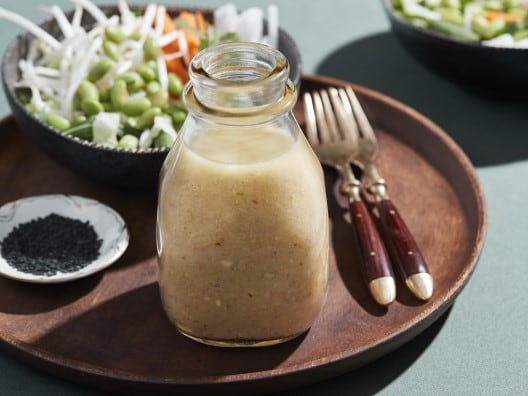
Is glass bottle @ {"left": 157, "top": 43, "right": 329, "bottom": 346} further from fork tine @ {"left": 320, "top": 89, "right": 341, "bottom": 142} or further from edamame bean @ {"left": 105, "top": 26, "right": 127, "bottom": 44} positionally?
edamame bean @ {"left": 105, "top": 26, "right": 127, "bottom": 44}

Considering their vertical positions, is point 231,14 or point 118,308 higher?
point 231,14

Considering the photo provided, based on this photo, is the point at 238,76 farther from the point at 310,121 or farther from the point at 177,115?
the point at 310,121

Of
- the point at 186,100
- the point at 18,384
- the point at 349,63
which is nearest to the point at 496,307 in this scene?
the point at 186,100

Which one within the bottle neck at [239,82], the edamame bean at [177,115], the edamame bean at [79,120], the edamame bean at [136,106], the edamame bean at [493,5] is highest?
Result: the bottle neck at [239,82]

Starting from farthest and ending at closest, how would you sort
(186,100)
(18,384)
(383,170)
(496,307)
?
(383,170) < (496,307) < (18,384) < (186,100)

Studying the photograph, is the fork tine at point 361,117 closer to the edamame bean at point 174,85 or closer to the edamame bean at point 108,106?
the edamame bean at point 174,85

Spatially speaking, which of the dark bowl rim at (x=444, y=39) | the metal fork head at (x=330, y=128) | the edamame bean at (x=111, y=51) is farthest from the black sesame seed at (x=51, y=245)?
the dark bowl rim at (x=444, y=39)

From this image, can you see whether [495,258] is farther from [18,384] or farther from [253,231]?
[18,384]

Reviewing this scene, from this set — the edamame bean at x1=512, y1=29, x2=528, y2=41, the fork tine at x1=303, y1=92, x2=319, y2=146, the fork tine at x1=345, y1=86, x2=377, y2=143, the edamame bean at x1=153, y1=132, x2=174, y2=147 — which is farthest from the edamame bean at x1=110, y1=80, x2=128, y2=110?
the edamame bean at x1=512, y1=29, x2=528, y2=41
